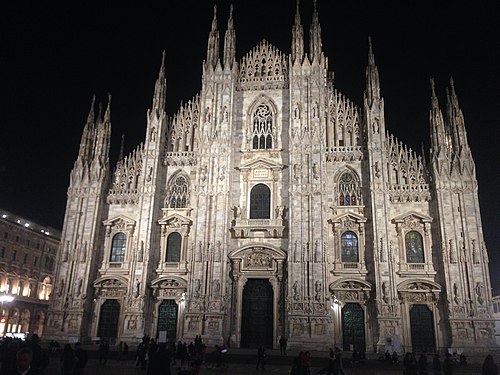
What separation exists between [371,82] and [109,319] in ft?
85.6

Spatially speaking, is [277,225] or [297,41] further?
[297,41]

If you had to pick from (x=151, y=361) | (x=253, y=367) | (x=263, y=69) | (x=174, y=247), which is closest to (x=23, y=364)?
(x=151, y=361)

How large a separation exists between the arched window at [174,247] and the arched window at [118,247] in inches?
131

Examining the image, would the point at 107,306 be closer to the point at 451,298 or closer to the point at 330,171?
the point at 330,171

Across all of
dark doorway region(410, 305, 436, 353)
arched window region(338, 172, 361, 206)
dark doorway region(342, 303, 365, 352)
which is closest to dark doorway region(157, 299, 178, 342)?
dark doorway region(342, 303, 365, 352)

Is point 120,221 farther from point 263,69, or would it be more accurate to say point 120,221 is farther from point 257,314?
point 263,69

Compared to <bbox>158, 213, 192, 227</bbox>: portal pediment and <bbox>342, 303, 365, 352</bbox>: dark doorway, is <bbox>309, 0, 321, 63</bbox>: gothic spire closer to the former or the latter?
<bbox>158, 213, 192, 227</bbox>: portal pediment

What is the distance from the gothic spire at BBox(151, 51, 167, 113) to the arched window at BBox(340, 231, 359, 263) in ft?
57.0

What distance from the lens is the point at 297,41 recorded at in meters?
36.6

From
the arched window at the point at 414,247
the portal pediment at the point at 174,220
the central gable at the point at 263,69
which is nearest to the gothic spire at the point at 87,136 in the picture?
the portal pediment at the point at 174,220

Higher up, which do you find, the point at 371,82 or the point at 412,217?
the point at 371,82

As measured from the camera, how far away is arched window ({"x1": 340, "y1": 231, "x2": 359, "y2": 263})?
3195 cm

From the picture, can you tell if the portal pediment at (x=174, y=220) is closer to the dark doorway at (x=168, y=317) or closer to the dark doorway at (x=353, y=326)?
the dark doorway at (x=168, y=317)

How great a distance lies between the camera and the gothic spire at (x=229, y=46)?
3703cm
